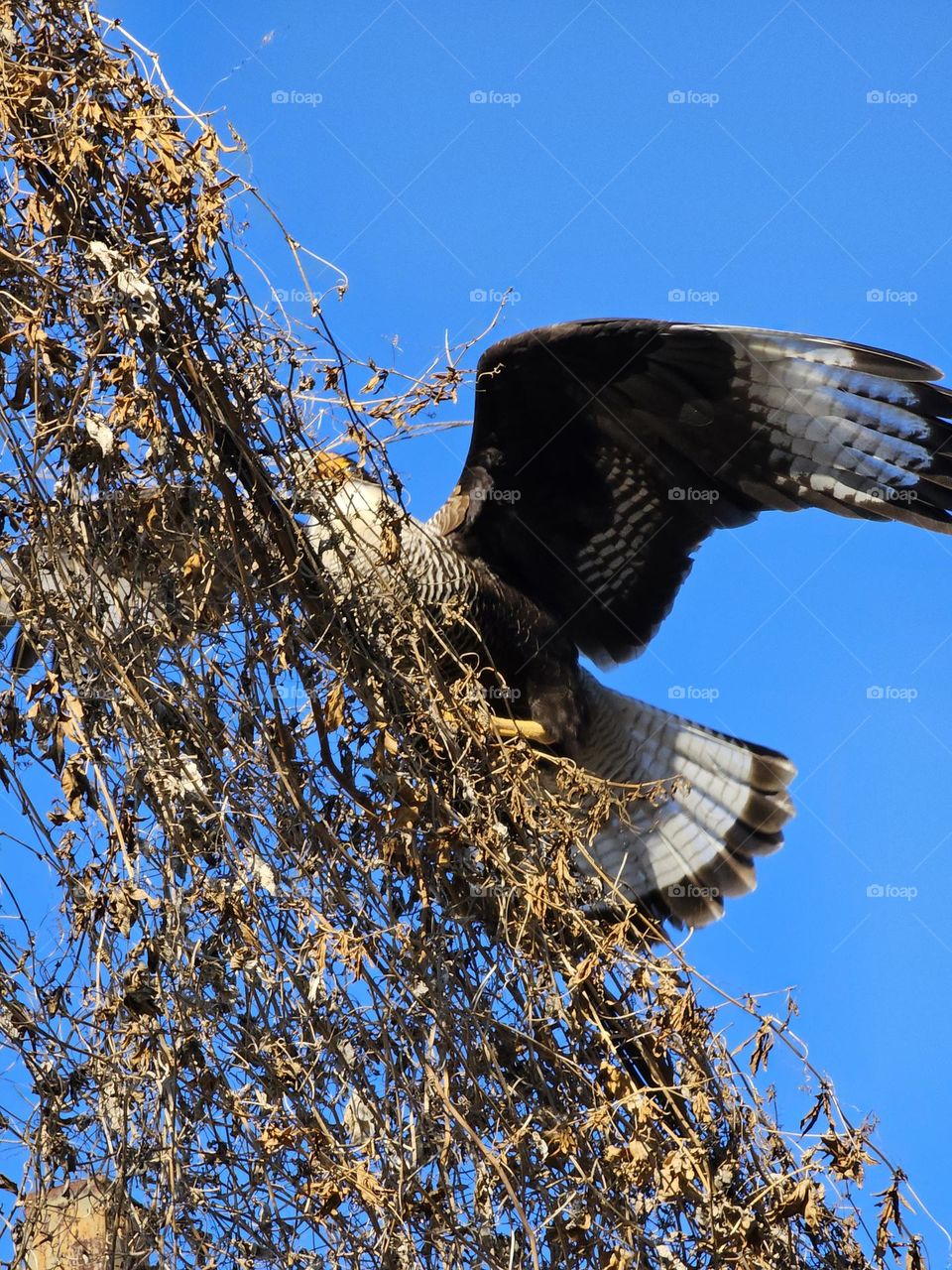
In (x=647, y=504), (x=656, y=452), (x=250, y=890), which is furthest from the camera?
(x=647, y=504)

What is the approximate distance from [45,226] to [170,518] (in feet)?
1.80

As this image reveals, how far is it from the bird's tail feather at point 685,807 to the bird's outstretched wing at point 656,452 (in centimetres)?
41

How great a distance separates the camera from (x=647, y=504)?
4.56 meters

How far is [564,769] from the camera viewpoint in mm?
3203

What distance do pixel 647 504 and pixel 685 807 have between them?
3.53 ft

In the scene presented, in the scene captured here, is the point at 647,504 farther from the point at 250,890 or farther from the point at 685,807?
the point at 250,890

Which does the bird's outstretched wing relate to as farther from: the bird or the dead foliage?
the dead foliage

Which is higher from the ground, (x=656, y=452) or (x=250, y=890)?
(x=656, y=452)

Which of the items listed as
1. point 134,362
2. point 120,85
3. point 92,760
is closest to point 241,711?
point 92,760

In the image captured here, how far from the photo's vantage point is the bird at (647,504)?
406cm

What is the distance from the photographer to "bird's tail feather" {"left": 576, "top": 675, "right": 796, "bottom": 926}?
4.65 meters

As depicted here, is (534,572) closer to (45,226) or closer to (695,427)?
(695,427)

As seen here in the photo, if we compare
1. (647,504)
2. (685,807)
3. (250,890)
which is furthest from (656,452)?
Result: (250,890)

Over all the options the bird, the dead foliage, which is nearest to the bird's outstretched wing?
the bird
